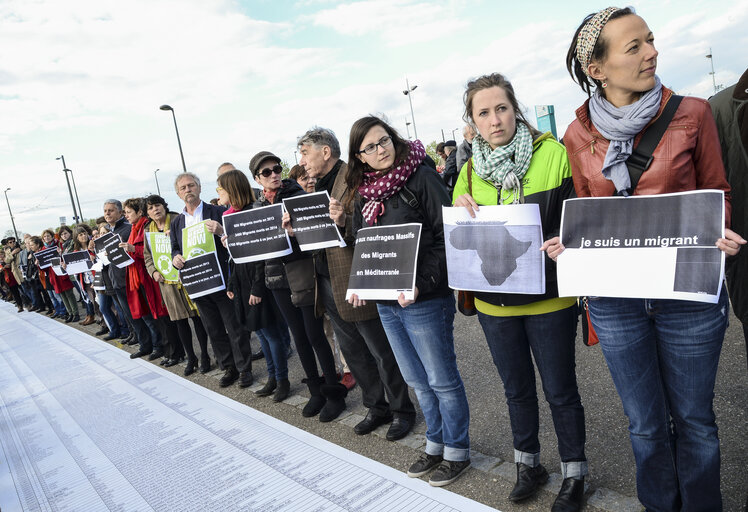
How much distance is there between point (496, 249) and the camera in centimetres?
245

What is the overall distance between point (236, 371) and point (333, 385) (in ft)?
6.65

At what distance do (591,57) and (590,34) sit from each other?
0.08 meters

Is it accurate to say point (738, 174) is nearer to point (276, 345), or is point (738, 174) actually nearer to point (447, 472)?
point (447, 472)

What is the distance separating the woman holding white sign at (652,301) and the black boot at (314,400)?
288 cm

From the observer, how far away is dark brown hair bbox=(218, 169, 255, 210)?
4.89 meters

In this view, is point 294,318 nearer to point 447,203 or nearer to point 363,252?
point 363,252

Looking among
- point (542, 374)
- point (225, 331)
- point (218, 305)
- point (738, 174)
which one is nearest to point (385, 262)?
point (542, 374)

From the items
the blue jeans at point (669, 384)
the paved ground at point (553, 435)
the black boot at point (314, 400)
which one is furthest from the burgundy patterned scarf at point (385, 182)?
the black boot at point (314, 400)

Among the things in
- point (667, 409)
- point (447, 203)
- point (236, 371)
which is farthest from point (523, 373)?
point (236, 371)

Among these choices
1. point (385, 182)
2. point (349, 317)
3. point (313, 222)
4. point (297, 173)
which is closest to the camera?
point (385, 182)

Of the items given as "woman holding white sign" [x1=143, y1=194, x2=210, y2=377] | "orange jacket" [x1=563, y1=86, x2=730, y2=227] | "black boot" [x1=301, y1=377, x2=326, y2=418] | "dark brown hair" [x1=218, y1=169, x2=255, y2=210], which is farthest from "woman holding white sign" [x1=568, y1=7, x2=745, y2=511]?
"woman holding white sign" [x1=143, y1=194, x2=210, y2=377]

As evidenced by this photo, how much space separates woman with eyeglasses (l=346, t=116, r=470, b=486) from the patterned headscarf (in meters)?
1.06

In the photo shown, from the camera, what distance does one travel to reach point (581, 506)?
2488 mm

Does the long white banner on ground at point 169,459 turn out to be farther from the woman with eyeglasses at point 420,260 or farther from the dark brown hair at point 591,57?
the dark brown hair at point 591,57
